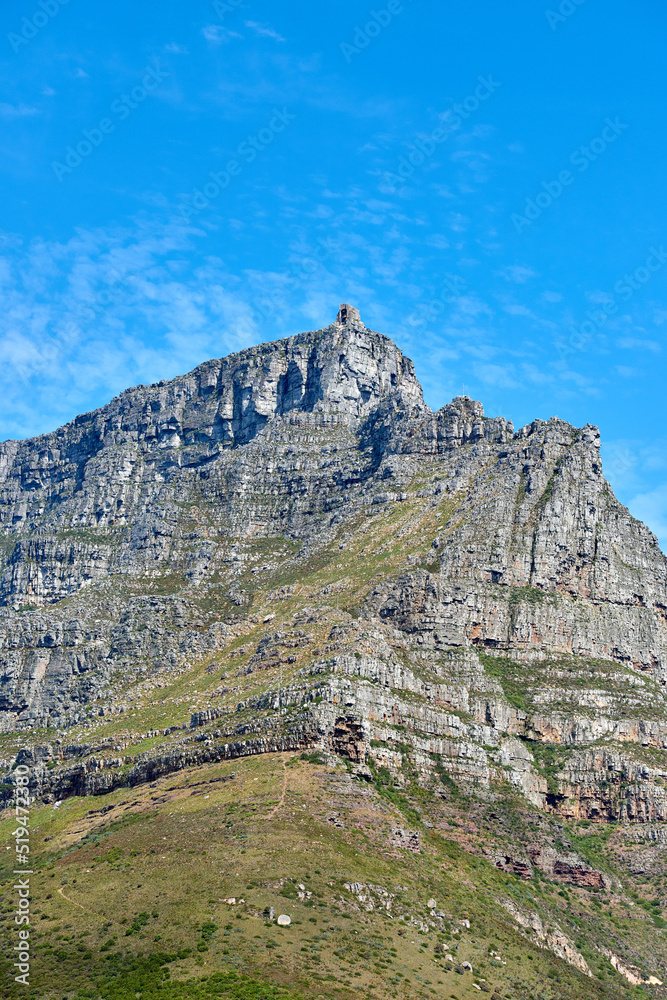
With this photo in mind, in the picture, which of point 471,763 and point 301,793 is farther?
point 471,763

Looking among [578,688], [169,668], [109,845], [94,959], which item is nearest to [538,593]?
[578,688]

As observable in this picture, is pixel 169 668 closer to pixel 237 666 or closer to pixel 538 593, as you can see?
pixel 237 666

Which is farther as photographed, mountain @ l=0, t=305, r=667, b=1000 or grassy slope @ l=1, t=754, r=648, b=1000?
mountain @ l=0, t=305, r=667, b=1000

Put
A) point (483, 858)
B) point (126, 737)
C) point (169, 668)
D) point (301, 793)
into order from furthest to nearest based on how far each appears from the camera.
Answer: point (169, 668) < point (126, 737) < point (483, 858) < point (301, 793)

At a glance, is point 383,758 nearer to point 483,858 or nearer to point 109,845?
point 483,858

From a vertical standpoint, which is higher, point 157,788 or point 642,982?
point 157,788

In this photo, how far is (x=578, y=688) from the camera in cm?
17038

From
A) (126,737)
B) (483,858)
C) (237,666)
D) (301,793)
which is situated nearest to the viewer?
(301,793)

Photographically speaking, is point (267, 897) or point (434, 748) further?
point (434, 748)

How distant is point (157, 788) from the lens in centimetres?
14388

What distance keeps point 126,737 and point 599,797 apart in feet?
223

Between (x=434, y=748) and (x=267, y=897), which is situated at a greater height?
(x=434, y=748)

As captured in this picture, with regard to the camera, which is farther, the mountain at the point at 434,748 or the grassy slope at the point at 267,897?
the mountain at the point at 434,748

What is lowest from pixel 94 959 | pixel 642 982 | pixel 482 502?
pixel 642 982
